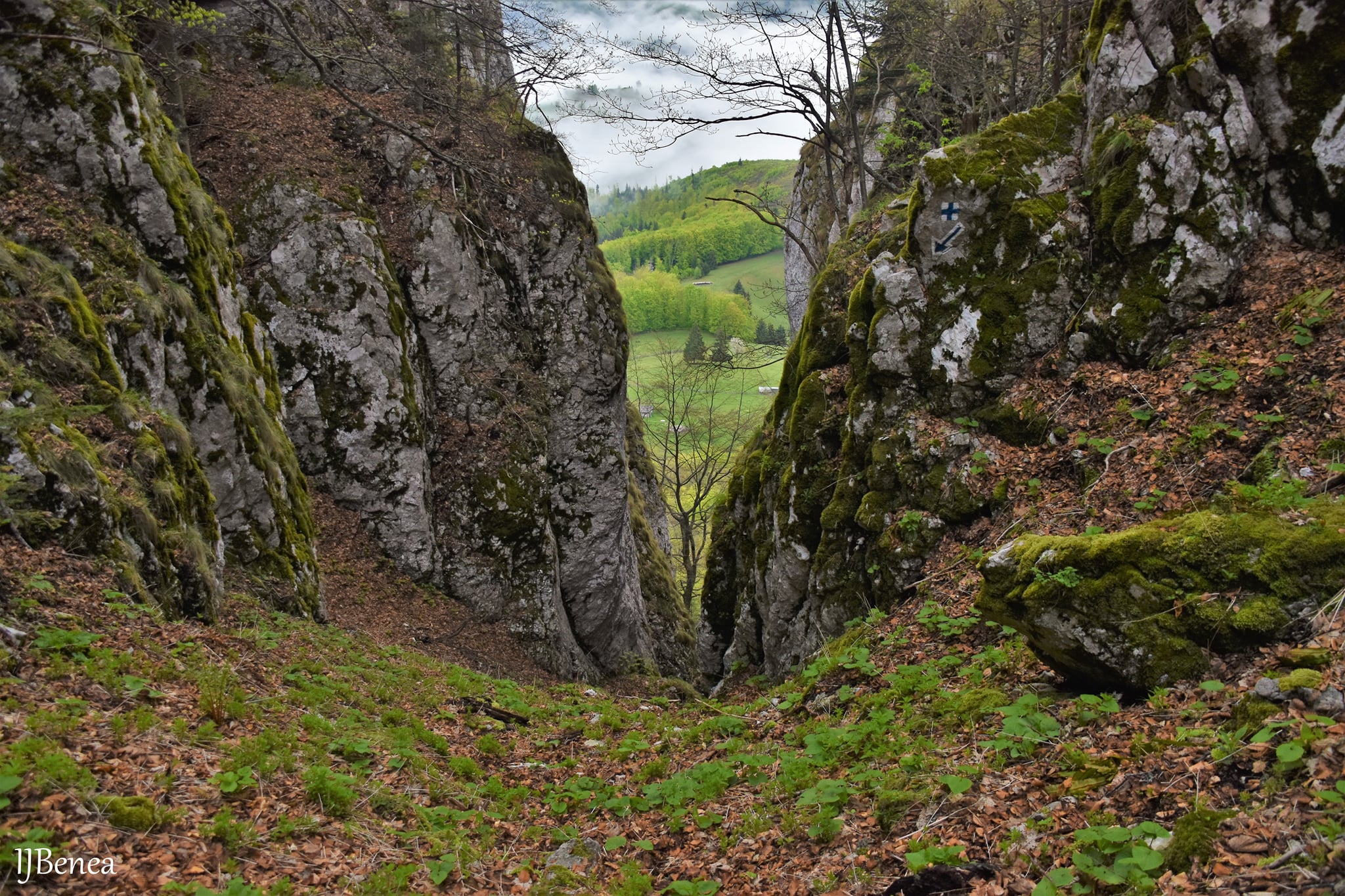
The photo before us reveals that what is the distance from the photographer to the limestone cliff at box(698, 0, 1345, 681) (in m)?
7.50

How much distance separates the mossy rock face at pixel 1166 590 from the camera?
12.8 ft

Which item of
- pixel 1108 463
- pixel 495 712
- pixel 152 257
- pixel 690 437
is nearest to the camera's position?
pixel 1108 463

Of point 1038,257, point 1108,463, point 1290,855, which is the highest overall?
point 1038,257

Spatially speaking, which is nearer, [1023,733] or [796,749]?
[1023,733]

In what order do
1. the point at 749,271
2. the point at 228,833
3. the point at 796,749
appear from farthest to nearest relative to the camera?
the point at 749,271 → the point at 796,749 → the point at 228,833

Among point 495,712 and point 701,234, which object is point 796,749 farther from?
point 701,234

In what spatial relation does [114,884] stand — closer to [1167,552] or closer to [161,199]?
[1167,552]

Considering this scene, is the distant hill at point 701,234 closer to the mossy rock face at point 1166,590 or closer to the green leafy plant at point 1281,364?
the green leafy plant at point 1281,364

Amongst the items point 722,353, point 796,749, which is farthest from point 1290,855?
point 722,353

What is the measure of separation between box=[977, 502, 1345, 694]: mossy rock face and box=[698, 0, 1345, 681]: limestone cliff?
3694mm

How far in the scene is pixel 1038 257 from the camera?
886cm

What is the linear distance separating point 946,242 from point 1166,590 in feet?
→ 21.4

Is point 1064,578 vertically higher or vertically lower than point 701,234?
lower

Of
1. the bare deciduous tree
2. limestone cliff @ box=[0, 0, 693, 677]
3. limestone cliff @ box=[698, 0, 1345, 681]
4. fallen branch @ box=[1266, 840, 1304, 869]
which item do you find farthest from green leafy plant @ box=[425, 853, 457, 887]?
the bare deciduous tree
